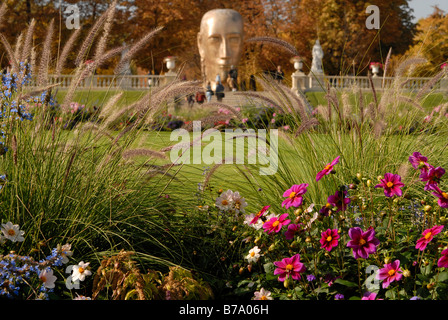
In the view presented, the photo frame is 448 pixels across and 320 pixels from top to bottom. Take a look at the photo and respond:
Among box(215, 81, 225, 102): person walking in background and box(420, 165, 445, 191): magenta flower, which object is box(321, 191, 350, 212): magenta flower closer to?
box(420, 165, 445, 191): magenta flower

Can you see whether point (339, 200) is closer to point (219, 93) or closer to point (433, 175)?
point (433, 175)

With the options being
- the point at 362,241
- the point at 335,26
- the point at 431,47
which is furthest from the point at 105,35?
the point at 335,26

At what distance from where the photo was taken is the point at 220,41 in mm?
24547

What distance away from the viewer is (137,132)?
3.51 meters

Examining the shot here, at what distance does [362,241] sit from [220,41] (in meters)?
22.7

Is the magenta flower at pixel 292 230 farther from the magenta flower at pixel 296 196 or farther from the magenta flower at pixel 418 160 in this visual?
the magenta flower at pixel 418 160

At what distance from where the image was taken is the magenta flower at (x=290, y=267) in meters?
2.59

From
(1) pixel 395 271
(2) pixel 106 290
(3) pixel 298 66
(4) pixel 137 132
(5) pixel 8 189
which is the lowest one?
(2) pixel 106 290

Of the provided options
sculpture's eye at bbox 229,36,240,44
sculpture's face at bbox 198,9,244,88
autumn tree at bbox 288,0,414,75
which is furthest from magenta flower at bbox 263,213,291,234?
autumn tree at bbox 288,0,414,75

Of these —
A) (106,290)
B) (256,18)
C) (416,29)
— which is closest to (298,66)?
(256,18)

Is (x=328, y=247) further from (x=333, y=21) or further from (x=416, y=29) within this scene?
(x=416, y=29)

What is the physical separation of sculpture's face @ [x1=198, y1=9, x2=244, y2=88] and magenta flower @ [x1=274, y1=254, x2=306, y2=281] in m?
22.3

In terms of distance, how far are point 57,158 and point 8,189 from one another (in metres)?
0.33
